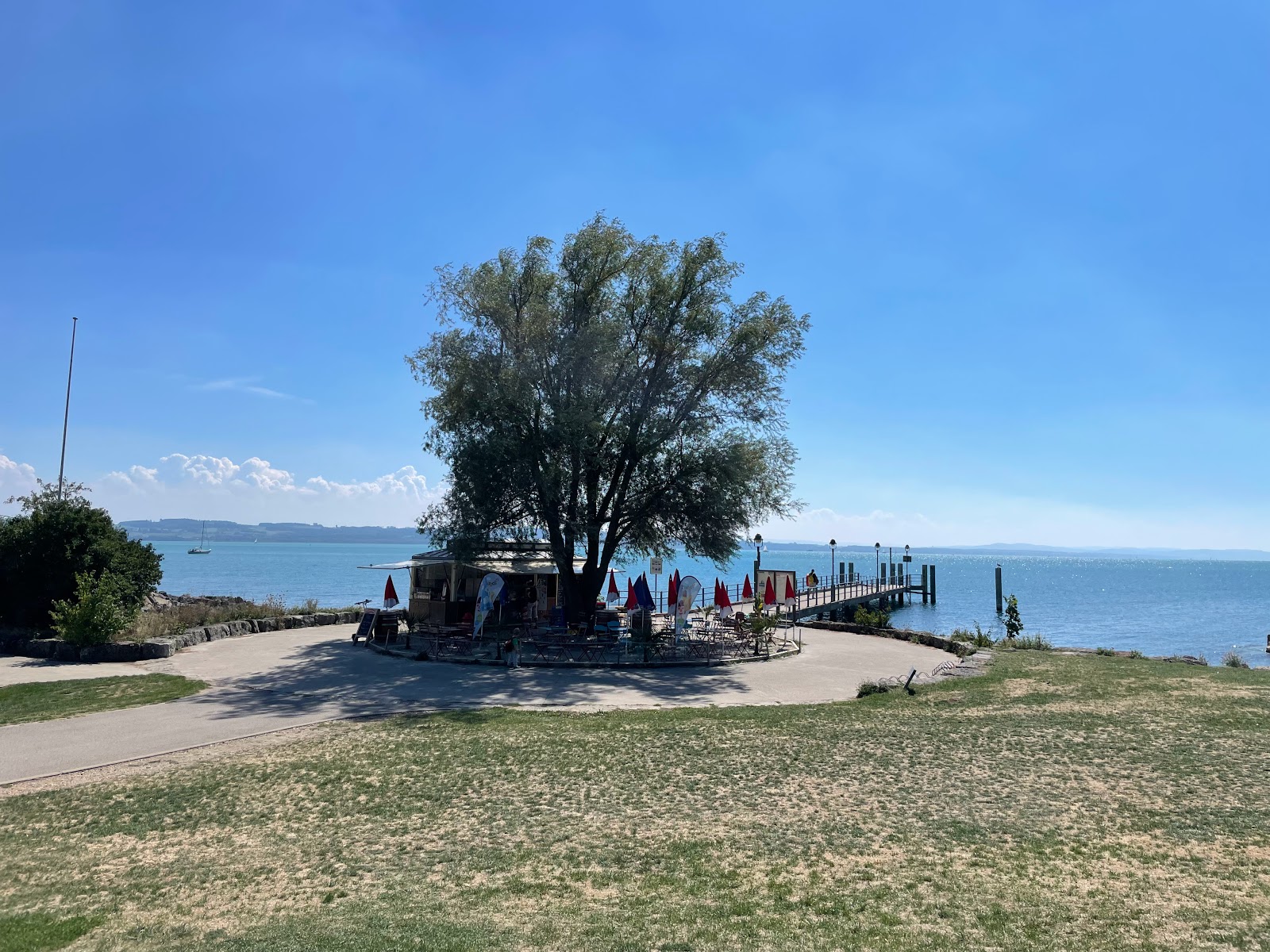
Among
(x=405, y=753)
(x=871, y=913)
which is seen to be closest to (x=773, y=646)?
(x=405, y=753)

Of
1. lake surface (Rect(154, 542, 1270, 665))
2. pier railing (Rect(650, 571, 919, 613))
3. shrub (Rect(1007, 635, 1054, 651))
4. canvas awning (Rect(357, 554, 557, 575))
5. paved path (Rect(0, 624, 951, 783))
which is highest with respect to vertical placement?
canvas awning (Rect(357, 554, 557, 575))

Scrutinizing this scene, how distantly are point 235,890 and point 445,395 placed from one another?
2175cm

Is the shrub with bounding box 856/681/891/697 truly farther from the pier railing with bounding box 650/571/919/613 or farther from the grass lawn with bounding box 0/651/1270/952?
the pier railing with bounding box 650/571/919/613

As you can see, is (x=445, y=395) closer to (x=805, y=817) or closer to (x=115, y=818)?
(x=115, y=818)

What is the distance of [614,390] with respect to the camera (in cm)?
2733

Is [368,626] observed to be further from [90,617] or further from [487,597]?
[90,617]

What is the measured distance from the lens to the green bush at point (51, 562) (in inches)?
974

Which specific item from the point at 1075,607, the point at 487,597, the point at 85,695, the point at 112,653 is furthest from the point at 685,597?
the point at 1075,607

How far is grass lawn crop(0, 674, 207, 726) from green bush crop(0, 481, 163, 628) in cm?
781

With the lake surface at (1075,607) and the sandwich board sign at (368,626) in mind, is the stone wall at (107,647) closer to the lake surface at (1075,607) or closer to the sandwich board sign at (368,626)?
the sandwich board sign at (368,626)

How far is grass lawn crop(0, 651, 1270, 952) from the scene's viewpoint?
241 inches

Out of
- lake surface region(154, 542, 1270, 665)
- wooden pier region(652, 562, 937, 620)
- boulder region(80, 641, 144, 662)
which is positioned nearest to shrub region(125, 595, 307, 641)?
boulder region(80, 641, 144, 662)

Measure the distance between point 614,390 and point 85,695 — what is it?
17040 mm

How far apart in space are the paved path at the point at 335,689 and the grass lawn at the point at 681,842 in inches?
85.7
